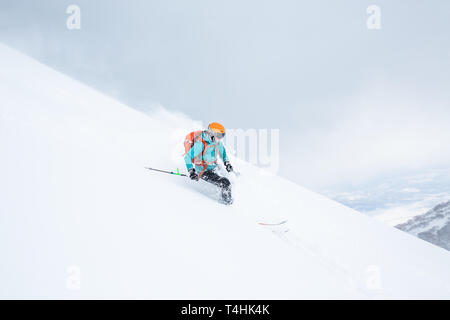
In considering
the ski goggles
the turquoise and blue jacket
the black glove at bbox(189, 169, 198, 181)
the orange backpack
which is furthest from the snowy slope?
the ski goggles

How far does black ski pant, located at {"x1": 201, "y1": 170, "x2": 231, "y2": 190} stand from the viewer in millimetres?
5681

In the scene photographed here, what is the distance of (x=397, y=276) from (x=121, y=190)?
5036 mm

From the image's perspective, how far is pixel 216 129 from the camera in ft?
19.3

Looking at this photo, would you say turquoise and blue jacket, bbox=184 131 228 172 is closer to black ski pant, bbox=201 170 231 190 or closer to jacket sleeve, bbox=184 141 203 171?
jacket sleeve, bbox=184 141 203 171

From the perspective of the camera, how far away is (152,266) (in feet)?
8.68

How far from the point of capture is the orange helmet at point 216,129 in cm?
589

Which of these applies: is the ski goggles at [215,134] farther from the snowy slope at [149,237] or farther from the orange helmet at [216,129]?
the snowy slope at [149,237]

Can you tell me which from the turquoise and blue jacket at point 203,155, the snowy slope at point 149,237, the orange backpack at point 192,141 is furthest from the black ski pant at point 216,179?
the orange backpack at point 192,141

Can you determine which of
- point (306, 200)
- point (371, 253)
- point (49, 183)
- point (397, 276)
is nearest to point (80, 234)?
point (49, 183)

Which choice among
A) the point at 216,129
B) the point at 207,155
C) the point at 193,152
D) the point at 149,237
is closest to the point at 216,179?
the point at 207,155

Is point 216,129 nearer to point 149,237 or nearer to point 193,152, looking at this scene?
point 193,152

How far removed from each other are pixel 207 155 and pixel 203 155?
0.43 ft
